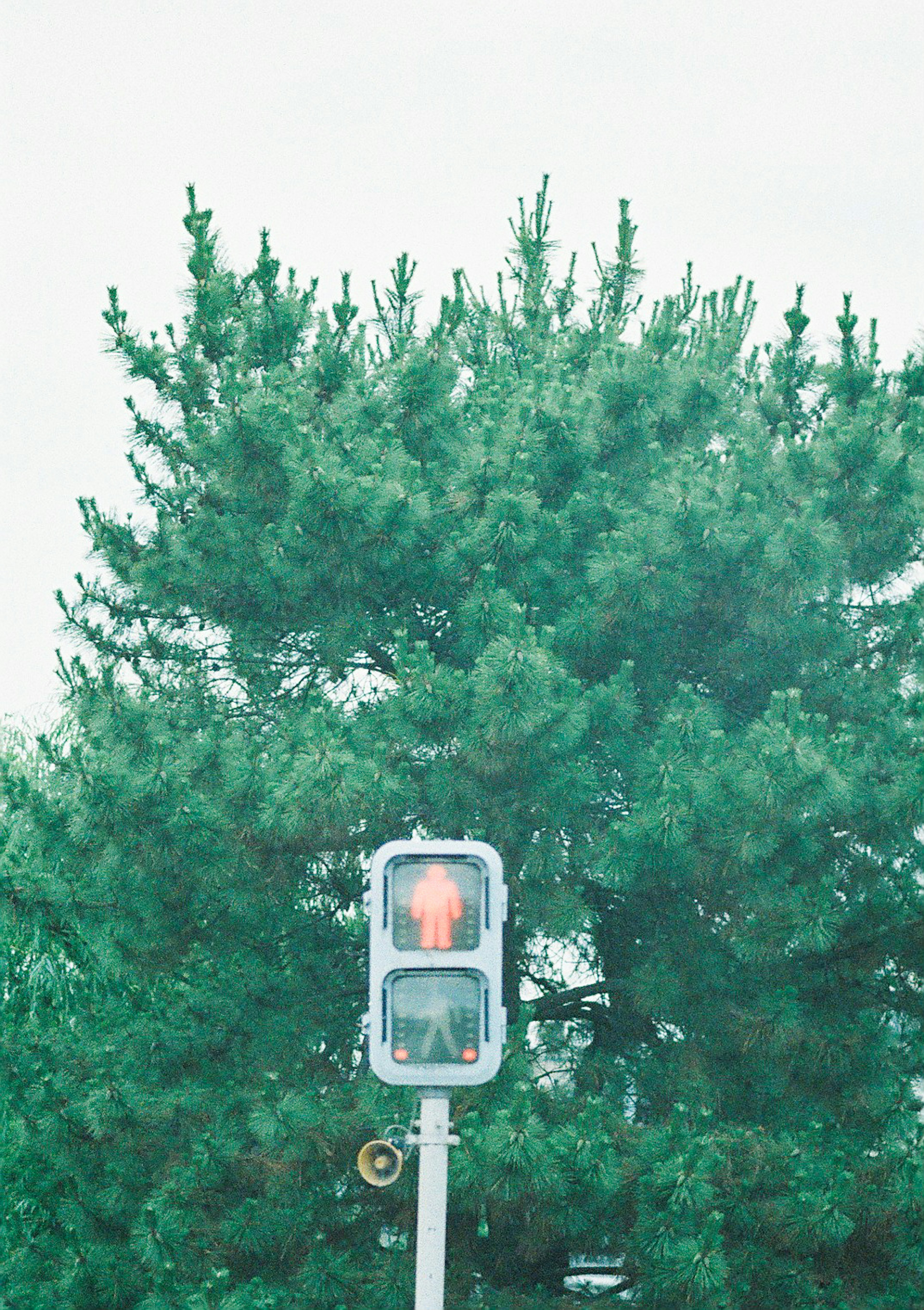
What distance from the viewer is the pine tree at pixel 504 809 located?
8.85 m

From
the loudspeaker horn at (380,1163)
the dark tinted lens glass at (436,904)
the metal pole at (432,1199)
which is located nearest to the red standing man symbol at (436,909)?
the dark tinted lens glass at (436,904)

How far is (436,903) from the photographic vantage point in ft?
15.5

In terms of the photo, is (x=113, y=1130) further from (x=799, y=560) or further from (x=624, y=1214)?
(x=799, y=560)

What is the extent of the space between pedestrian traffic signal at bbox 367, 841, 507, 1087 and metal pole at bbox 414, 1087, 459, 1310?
0.18 m

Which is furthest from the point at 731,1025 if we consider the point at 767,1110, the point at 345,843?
the point at 345,843

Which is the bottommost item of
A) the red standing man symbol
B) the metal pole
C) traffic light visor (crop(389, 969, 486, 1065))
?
the metal pole

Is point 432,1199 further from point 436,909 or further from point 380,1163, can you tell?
point 436,909

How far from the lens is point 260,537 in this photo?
10.4m

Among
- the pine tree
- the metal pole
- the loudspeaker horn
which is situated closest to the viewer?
the metal pole

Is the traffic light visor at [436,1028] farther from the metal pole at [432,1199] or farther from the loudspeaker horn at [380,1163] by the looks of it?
the loudspeaker horn at [380,1163]

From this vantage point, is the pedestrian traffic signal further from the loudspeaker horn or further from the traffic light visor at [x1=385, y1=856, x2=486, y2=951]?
the loudspeaker horn

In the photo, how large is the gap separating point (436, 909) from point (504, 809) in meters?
4.95

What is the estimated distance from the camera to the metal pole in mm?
4754

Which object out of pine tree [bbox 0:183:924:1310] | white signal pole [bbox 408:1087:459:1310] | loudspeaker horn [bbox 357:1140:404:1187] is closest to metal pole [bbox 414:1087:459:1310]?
white signal pole [bbox 408:1087:459:1310]
